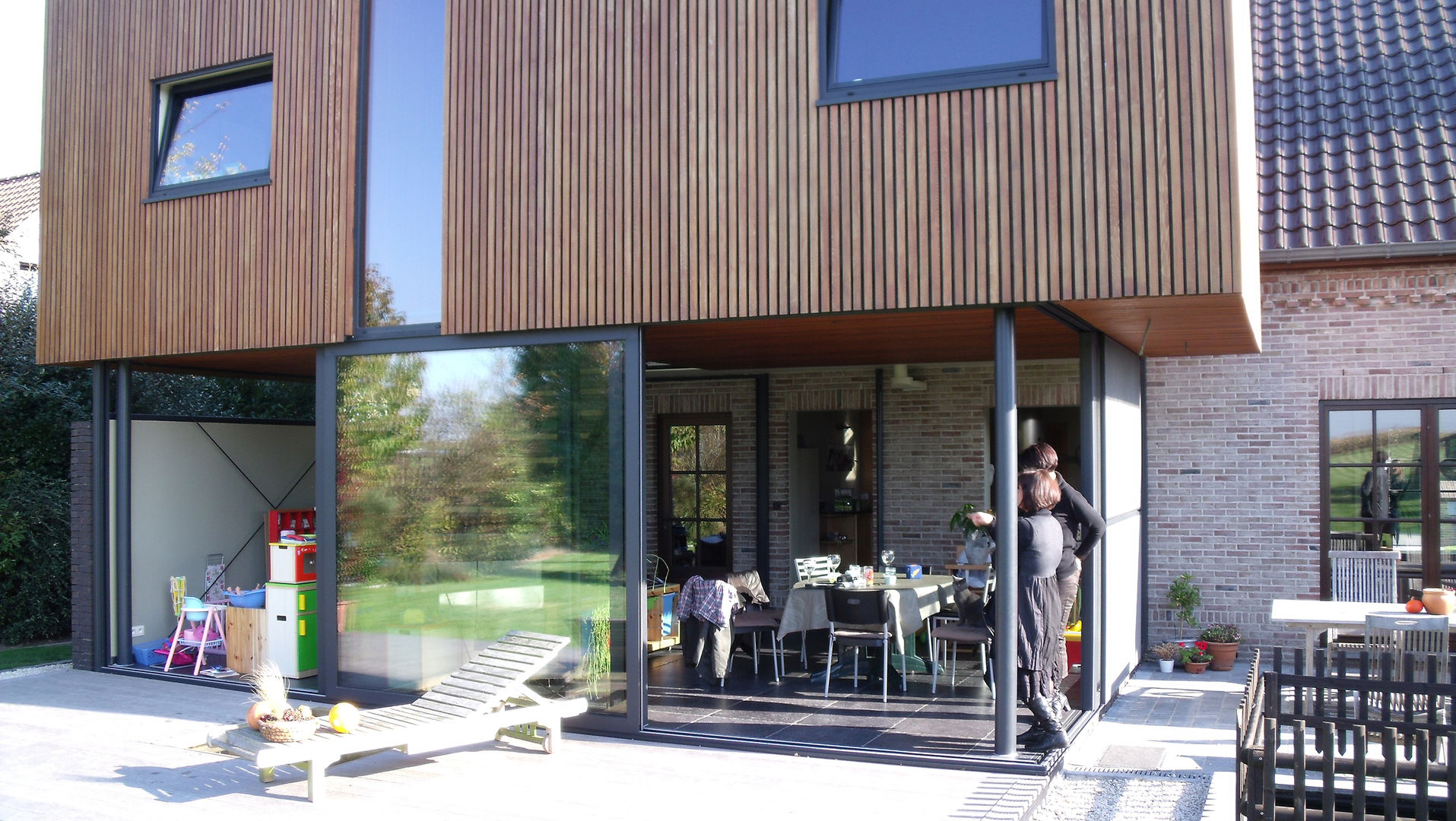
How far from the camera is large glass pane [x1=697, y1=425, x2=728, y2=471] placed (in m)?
11.6

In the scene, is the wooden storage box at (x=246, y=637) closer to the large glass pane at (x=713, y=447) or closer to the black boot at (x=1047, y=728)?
the large glass pane at (x=713, y=447)

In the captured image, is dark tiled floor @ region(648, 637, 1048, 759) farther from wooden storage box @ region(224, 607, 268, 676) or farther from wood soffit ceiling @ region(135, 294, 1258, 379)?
wooden storage box @ region(224, 607, 268, 676)

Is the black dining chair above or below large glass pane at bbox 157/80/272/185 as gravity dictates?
below

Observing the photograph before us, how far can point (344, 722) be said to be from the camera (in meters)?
5.63

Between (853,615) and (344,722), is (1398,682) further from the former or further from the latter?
(344,722)

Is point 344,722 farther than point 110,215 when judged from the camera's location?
No

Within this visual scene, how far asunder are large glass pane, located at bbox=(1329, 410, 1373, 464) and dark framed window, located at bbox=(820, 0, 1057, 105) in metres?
4.60

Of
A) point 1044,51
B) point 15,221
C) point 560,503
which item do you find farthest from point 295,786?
point 15,221

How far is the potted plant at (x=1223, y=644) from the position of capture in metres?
8.71

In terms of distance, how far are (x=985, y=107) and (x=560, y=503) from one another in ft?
10.7

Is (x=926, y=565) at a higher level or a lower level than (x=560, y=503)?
lower

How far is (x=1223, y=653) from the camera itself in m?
8.70

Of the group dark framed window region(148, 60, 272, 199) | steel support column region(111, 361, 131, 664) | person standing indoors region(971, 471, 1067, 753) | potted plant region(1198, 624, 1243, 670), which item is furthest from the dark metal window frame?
potted plant region(1198, 624, 1243, 670)

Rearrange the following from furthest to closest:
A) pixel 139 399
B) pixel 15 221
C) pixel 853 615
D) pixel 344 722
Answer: pixel 15 221
pixel 139 399
pixel 853 615
pixel 344 722
